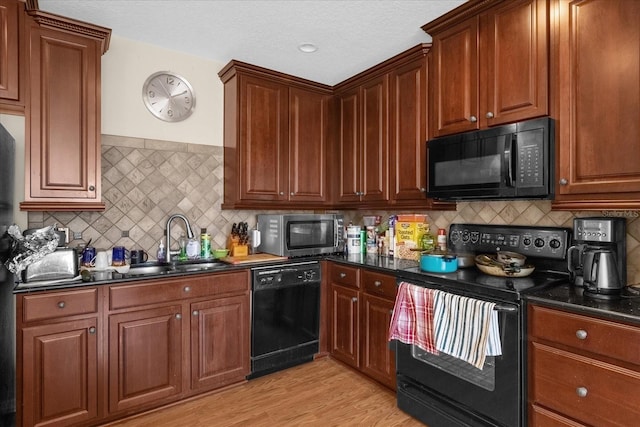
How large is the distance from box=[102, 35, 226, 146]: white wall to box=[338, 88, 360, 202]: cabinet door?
1.13m

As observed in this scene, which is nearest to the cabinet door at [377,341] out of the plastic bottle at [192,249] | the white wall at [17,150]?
the plastic bottle at [192,249]

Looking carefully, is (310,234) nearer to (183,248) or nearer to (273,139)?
(273,139)

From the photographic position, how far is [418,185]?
266 cm

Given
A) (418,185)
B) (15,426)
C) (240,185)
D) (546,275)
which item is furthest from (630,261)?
(15,426)

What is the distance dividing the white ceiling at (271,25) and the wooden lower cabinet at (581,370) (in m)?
1.87

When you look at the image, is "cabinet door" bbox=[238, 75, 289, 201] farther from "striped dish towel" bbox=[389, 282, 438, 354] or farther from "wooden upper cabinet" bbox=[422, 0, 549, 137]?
"striped dish towel" bbox=[389, 282, 438, 354]

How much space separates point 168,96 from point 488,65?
7.72 feet

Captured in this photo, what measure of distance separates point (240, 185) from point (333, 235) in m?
0.95

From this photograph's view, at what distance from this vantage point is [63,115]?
220 centimetres

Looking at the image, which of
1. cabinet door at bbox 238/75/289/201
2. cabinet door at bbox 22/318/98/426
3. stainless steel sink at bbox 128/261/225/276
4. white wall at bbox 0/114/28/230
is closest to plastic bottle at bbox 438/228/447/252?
cabinet door at bbox 238/75/289/201

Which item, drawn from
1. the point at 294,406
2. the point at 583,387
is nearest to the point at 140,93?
the point at 294,406

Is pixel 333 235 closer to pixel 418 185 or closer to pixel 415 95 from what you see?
pixel 418 185

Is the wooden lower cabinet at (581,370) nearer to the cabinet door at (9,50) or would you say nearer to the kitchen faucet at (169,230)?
the kitchen faucet at (169,230)

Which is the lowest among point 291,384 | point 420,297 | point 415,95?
point 291,384
